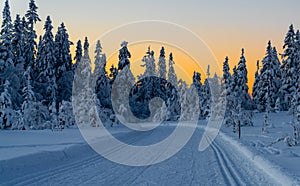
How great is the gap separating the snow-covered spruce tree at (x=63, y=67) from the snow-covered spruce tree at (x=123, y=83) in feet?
23.1

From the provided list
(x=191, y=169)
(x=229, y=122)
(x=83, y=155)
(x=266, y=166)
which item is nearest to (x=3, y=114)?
(x=83, y=155)

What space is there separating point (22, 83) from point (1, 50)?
21.1ft

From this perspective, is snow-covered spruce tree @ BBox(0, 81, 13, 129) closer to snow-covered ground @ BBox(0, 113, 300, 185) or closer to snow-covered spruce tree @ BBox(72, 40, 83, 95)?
snow-covered ground @ BBox(0, 113, 300, 185)

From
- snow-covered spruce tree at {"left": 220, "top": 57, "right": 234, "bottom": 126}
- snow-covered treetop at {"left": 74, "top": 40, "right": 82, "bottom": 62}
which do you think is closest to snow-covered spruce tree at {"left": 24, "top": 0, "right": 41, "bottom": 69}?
snow-covered treetop at {"left": 74, "top": 40, "right": 82, "bottom": 62}

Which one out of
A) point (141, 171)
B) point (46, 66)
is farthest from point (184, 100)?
point (141, 171)

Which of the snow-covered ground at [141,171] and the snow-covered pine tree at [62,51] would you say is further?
the snow-covered pine tree at [62,51]

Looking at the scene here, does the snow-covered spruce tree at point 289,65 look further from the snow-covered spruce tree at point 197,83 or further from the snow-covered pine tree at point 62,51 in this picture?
the snow-covered pine tree at point 62,51

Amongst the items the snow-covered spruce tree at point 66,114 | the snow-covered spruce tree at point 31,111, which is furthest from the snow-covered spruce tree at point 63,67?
the snow-covered spruce tree at point 31,111

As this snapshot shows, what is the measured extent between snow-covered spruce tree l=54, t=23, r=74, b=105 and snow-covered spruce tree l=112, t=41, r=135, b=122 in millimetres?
7051

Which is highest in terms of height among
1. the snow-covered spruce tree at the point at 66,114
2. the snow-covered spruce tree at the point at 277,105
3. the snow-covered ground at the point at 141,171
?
the snow-covered spruce tree at the point at 277,105

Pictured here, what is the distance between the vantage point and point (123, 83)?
50812 millimetres

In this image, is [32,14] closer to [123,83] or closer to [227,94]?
[123,83]

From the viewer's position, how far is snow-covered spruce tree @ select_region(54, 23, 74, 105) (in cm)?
5041

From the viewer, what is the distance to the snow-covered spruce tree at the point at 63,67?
50.4 meters
